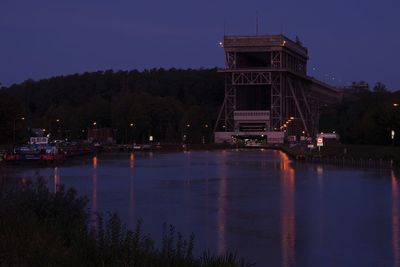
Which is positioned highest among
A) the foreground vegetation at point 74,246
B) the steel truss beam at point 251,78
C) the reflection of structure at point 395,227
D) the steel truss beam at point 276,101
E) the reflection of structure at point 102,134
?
the steel truss beam at point 251,78

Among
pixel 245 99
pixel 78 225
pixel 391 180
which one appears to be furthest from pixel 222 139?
pixel 78 225

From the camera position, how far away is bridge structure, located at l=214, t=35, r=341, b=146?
574ft

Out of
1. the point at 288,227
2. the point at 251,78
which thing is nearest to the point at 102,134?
the point at 251,78

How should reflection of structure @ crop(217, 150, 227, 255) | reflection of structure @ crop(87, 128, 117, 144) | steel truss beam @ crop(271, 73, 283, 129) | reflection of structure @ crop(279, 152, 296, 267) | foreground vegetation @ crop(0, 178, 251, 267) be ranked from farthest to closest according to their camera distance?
1. reflection of structure @ crop(87, 128, 117, 144)
2. steel truss beam @ crop(271, 73, 283, 129)
3. reflection of structure @ crop(217, 150, 227, 255)
4. reflection of structure @ crop(279, 152, 296, 267)
5. foreground vegetation @ crop(0, 178, 251, 267)

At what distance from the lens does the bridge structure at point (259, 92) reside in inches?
6890

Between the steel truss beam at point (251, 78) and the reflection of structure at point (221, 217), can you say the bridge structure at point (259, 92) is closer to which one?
the steel truss beam at point (251, 78)

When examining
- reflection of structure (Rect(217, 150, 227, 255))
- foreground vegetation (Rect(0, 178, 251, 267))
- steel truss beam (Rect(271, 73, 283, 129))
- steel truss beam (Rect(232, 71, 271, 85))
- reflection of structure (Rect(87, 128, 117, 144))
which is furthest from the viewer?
reflection of structure (Rect(87, 128, 117, 144))

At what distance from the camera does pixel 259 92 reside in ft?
617

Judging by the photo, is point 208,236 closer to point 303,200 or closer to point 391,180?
point 303,200

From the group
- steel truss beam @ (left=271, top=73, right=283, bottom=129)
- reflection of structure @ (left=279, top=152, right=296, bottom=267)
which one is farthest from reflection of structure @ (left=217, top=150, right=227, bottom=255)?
steel truss beam @ (left=271, top=73, right=283, bottom=129)

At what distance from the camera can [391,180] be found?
40781 mm

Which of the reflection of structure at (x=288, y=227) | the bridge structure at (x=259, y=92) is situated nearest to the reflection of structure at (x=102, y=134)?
the bridge structure at (x=259, y=92)

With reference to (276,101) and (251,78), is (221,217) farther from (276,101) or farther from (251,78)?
(276,101)

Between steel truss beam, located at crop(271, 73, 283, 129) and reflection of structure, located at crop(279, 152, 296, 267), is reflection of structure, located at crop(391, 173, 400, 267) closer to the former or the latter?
reflection of structure, located at crop(279, 152, 296, 267)
